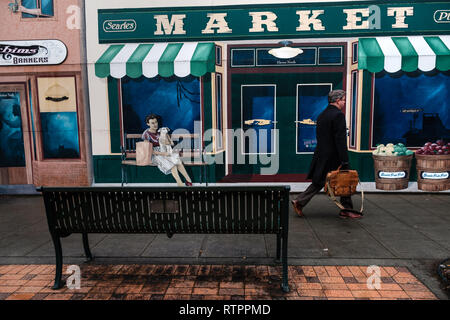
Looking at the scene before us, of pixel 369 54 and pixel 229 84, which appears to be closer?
pixel 369 54

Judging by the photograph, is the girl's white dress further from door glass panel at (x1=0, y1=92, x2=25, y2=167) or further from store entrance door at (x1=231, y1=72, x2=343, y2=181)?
door glass panel at (x1=0, y1=92, x2=25, y2=167)

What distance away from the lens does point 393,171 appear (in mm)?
7250

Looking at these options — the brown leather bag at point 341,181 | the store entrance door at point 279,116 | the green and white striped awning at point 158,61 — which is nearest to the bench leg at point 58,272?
the brown leather bag at point 341,181

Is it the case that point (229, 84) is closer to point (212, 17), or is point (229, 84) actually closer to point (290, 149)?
point (212, 17)

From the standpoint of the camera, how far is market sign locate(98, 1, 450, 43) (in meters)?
Answer: 7.59

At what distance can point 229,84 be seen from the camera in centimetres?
824

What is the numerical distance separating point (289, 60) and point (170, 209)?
232 inches

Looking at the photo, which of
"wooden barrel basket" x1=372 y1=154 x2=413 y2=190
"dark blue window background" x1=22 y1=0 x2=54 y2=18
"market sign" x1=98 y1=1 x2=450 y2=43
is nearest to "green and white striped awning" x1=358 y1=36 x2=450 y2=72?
"market sign" x1=98 y1=1 x2=450 y2=43

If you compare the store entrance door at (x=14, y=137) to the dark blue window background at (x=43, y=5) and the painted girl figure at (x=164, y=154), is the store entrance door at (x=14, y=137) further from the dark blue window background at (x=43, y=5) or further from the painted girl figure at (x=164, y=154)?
the painted girl figure at (x=164, y=154)

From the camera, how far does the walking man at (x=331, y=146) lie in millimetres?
5164

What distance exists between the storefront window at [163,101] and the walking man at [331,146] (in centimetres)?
354
